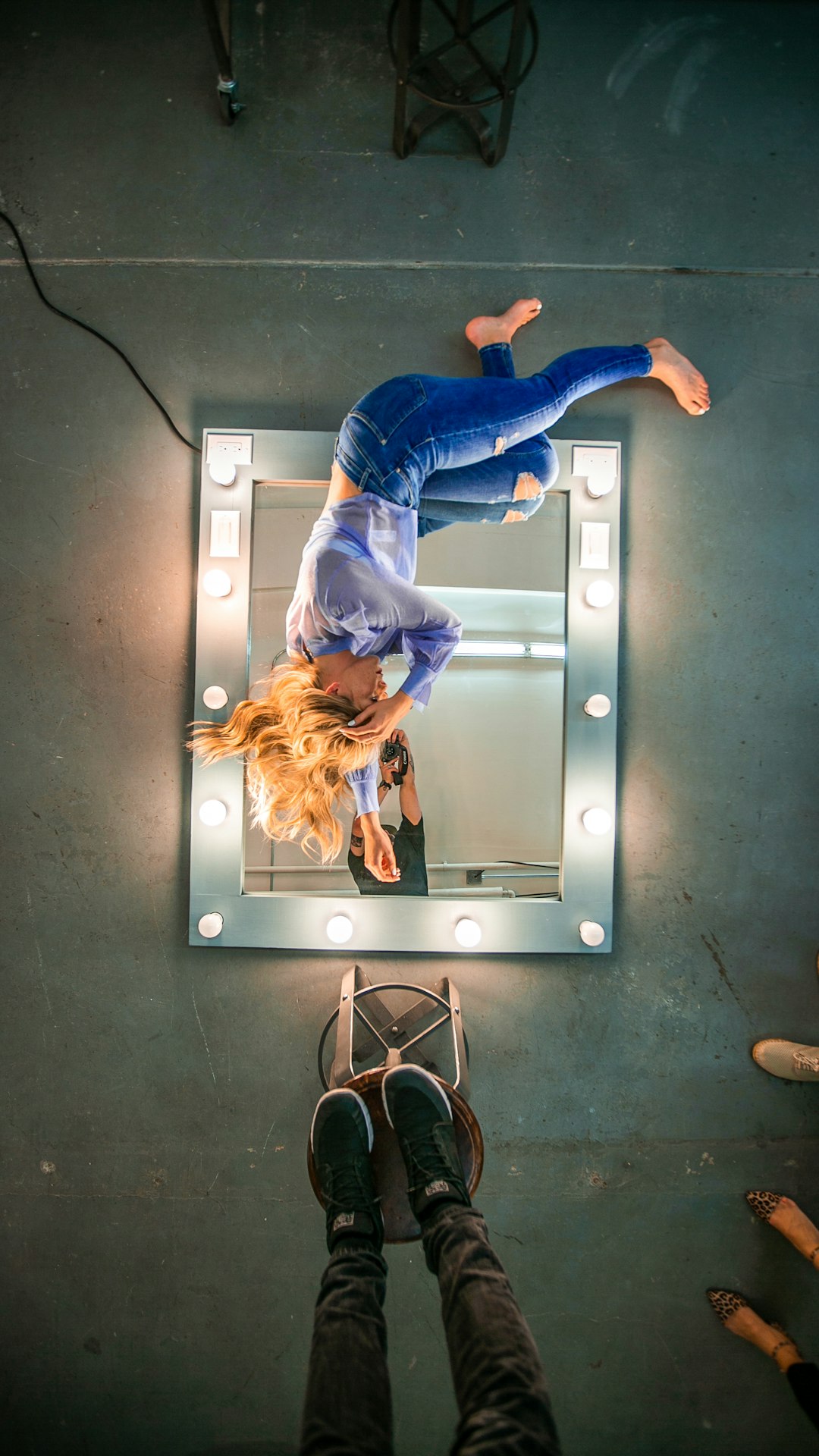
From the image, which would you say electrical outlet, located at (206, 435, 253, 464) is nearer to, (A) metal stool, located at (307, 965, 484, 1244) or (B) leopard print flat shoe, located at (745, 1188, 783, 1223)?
(A) metal stool, located at (307, 965, 484, 1244)

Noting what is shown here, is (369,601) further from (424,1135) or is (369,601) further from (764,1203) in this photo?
(764,1203)

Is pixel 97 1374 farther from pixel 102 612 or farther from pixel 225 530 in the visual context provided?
pixel 225 530

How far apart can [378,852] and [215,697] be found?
0.60 metres

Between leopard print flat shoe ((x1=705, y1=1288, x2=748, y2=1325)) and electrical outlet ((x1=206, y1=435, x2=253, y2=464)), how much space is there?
260 centimetres

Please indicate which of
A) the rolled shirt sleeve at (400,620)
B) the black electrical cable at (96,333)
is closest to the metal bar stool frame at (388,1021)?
the rolled shirt sleeve at (400,620)

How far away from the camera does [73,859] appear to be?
2.01 metres

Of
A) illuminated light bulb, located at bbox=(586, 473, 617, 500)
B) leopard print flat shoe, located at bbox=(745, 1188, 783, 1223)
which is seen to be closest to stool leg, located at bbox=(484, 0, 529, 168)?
illuminated light bulb, located at bbox=(586, 473, 617, 500)

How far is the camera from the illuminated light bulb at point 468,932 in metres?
1.92

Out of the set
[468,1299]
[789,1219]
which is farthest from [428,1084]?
[789,1219]

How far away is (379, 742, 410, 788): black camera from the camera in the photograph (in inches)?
73.5

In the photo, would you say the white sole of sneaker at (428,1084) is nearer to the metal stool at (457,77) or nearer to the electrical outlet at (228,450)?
the electrical outlet at (228,450)

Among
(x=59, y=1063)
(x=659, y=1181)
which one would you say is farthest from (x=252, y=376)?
(x=659, y=1181)

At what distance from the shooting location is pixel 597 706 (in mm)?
1926

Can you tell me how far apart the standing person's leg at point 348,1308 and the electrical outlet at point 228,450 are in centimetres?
163
